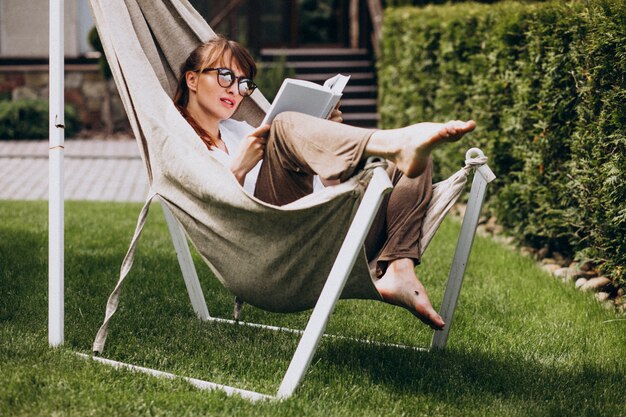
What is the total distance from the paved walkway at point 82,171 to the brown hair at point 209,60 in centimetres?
424

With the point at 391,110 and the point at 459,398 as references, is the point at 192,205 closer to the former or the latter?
the point at 459,398

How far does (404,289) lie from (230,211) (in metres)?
0.64

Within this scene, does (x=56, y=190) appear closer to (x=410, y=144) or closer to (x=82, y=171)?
(x=410, y=144)

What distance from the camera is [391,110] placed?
9945 millimetres

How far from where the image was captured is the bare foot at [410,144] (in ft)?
9.45

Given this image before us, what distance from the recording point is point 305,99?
10.7ft

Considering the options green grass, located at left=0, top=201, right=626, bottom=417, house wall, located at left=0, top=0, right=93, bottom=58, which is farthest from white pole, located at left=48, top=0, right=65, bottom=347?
house wall, located at left=0, top=0, right=93, bottom=58

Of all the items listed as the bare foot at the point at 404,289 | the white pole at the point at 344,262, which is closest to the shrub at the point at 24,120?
the bare foot at the point at 404,289

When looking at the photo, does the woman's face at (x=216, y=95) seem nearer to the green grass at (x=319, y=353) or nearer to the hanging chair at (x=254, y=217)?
the hanging chair at (x=254, y=217)

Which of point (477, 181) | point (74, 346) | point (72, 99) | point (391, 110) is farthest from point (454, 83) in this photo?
point (72, 99)

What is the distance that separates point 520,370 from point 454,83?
453 cm

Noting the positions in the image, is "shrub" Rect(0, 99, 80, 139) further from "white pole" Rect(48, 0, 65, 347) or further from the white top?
"white pole" Rect(48, 0, 65, 347)

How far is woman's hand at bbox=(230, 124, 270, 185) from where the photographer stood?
131 inches

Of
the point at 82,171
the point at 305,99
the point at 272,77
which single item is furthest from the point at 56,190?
the point at 272,77
